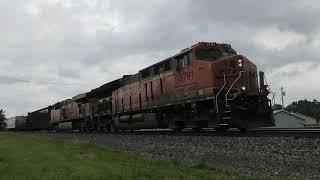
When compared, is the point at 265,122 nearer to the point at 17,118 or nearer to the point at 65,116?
the point at 65,116

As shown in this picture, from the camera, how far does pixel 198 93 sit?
21.5 m

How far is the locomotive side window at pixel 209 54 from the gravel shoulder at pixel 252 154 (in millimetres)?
4738

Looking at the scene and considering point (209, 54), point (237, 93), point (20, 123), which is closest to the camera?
point (237, 93)

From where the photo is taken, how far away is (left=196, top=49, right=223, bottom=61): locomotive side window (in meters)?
22.1

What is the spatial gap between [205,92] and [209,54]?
2280mm

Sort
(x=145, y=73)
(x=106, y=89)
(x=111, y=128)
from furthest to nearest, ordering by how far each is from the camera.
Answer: (x=106, y=89), (x=111, y=128), (x=145, y=73)

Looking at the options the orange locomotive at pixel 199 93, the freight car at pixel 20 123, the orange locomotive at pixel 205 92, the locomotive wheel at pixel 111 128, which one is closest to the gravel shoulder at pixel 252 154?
the orange locomotive at pixel 205 92

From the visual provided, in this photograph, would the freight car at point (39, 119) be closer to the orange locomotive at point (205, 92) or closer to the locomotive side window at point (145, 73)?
the locomotive side window at point (145, 73)

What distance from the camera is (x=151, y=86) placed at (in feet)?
90.7

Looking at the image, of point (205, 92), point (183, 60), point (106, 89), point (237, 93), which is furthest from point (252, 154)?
point (106, 89)

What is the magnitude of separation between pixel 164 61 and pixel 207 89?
5.48 m

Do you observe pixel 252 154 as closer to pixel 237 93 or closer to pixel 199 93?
pixel 237 93

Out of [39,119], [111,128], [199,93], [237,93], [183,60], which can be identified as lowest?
[111,128]

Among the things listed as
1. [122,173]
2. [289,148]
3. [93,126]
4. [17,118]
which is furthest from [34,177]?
[17,118]
